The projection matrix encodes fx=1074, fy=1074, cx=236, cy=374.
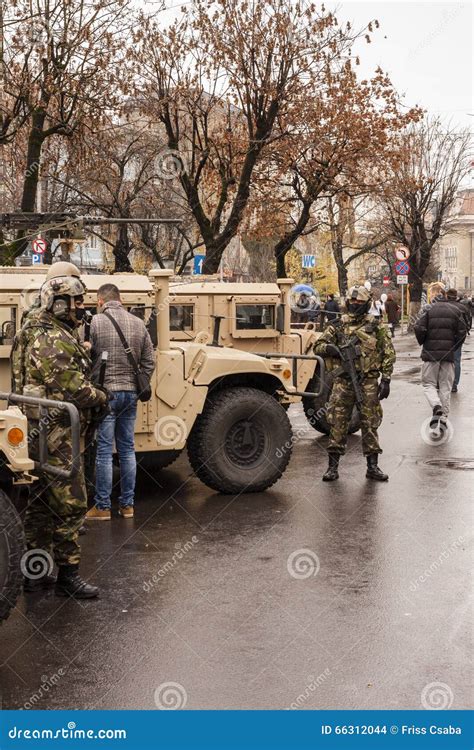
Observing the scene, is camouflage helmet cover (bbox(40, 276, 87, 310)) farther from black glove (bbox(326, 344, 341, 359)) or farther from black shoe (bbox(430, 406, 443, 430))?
black shoe (bbox(430, 406, 443, 430))

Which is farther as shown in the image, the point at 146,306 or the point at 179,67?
the point at 179,67

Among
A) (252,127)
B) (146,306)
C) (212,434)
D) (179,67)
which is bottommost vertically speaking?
(212,434)

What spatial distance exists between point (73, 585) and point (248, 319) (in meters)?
6.77

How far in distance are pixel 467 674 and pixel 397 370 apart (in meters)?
18.5

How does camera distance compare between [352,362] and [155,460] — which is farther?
[155,460]

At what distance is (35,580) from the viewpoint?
6.52 metres

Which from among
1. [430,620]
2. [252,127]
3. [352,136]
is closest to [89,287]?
[430,620]

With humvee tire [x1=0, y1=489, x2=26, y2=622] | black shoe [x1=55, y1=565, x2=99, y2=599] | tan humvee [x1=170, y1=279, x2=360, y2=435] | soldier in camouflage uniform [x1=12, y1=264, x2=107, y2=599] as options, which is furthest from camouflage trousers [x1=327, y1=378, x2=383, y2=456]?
humvee tire [x1=0, y1=489, x2=26, y2=622]

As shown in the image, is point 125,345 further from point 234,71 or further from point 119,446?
point 234,71

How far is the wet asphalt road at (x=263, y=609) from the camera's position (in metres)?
4.82

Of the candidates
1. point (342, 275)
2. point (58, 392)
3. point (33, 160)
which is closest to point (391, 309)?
point (342, 275)

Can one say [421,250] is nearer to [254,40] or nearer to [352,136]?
[352,136]

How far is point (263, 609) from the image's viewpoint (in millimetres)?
6004

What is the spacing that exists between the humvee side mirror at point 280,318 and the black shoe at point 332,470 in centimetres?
313
